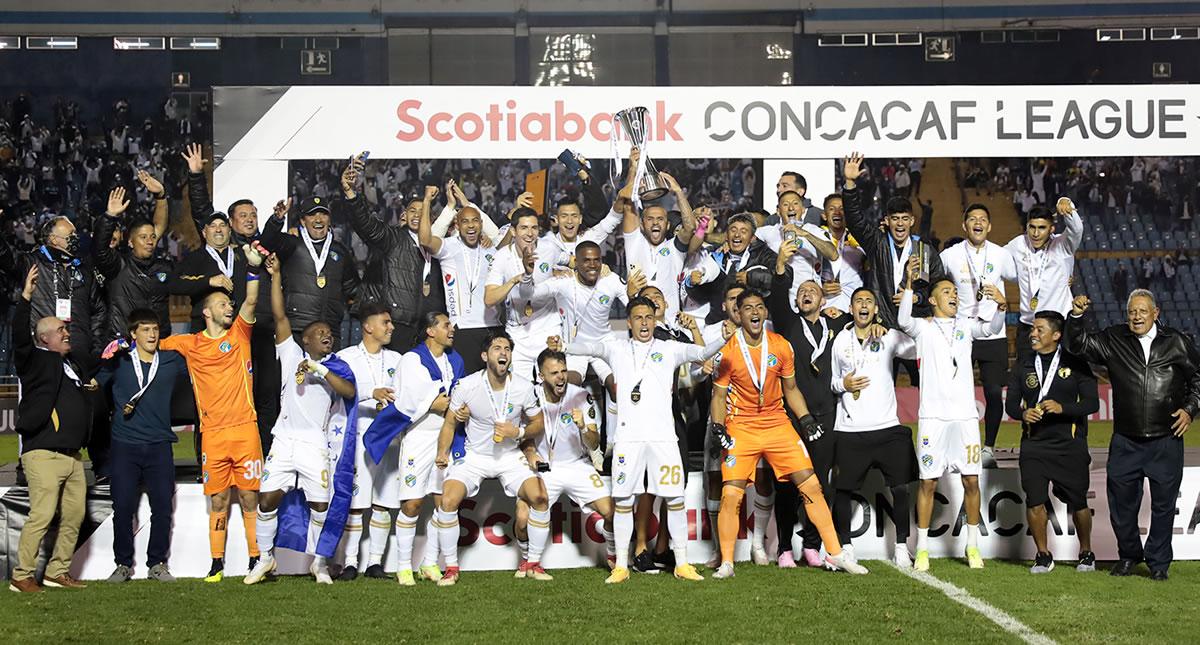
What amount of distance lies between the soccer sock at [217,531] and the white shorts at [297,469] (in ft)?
1.00

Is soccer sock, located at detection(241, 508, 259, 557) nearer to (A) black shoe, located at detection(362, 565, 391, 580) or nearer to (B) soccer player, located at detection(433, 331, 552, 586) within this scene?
(A) black shoe, located at detection(362, 565, 391, 580)

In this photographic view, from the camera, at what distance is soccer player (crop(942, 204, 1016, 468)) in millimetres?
10008

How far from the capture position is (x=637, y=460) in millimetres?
8625

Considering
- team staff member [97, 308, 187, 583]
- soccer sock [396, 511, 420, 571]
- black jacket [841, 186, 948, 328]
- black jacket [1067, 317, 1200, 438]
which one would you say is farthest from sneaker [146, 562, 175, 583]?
black jacket [1067, 317, 1200, 438]

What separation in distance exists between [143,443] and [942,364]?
530cm

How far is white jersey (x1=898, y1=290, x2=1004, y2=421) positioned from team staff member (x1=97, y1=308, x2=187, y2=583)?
→ 496 cm

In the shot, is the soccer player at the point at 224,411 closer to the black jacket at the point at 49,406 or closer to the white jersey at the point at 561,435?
the black jacket at the point at 49,406

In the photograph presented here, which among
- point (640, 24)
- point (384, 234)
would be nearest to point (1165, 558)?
point (384, 234)

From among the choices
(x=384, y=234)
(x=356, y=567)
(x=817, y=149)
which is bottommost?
(x=356, y=567)

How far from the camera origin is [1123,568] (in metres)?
8.64

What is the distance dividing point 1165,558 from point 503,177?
589 inches

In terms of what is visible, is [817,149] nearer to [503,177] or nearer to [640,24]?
[640,24]

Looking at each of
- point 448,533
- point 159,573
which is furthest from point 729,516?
point 159,573

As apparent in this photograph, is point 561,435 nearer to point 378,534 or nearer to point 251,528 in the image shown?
point 378,534
